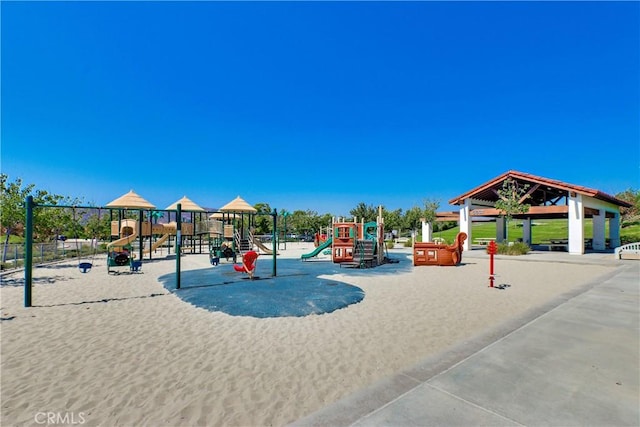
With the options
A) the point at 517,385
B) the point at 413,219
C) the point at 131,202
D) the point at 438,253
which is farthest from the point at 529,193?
the point at 131,202

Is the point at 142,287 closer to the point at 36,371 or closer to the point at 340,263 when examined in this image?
the point at 36,371

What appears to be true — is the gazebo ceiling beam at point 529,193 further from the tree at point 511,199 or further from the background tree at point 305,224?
the background tree at point 305,224

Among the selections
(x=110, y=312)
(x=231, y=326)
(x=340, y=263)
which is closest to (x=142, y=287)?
(x=110, y=312)

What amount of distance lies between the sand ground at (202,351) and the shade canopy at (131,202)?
37.1 feet

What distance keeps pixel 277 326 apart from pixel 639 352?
238 inches

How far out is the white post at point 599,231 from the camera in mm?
25266

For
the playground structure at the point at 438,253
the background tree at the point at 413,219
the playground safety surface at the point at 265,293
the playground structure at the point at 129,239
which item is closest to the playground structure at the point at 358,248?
the playground structure at the point at 438,253

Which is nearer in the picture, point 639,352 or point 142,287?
point 639,352

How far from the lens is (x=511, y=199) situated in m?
23.7

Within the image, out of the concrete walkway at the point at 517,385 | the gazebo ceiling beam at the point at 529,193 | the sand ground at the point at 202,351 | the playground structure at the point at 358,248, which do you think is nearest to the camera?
the concrete walkway at the point at 517,385

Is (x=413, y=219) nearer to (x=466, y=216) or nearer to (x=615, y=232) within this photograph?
(x=466, y=216)

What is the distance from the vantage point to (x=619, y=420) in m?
2.98

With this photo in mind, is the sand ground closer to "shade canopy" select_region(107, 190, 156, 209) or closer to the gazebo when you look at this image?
"shade canopy" select_region(107, 190, 156, 209)

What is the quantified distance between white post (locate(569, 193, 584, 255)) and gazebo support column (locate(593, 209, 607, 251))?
226 inches
